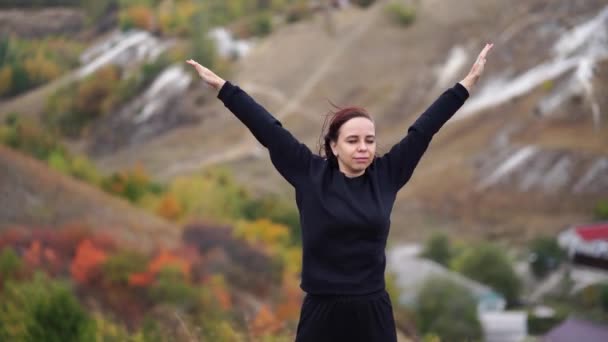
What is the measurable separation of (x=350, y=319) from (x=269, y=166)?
59825 mm

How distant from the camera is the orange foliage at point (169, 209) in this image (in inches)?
1887

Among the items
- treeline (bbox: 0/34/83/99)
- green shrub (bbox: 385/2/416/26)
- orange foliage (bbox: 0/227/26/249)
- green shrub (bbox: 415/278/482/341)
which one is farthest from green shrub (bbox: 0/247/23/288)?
treeline (bbox: 0/34/83/99)

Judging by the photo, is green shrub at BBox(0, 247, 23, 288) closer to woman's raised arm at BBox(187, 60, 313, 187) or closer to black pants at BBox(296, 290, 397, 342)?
woman's raised arm at BBox(187, 60, 313, 187)

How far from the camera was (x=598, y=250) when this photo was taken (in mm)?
41625

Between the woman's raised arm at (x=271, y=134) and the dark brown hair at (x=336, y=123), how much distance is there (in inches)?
4.2

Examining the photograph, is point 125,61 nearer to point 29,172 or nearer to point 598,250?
point 29,172

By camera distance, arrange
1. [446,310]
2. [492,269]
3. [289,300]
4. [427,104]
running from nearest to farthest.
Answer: [289,300]
[446,310]
[492,269]
[427,104]

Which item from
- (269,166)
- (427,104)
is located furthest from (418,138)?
(427,104)

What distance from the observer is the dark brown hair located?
3.94 metres

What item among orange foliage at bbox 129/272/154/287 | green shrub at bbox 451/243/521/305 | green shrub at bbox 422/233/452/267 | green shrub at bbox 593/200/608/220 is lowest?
orange foliage at bbox 129/272/154/287

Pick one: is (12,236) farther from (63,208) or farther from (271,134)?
(271,134)

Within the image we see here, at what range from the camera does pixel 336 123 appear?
3.98 m

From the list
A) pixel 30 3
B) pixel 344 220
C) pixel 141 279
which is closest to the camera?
pixel 344 220

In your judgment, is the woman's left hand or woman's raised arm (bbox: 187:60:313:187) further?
the woman's left hand
